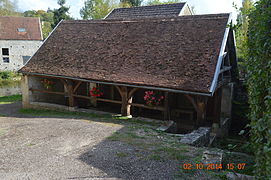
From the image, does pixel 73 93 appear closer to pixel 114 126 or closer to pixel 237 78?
pixel 114 126

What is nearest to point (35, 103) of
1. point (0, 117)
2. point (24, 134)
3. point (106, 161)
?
point (0, 117)

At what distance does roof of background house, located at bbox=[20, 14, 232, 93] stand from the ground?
1.85 metres

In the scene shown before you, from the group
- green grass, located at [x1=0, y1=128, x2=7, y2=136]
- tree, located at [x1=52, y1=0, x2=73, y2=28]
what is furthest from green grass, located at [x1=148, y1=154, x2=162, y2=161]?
tree, located at [x1=52, y1=0, x2=73, y2=28]

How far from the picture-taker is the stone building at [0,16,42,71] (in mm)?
24562

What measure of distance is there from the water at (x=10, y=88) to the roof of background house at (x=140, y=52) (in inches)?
380

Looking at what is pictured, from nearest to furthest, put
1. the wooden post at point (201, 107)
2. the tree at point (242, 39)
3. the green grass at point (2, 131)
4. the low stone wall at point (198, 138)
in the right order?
the low stone wall at point (198, 138) < the green grass at point (2, 131) < the tree at point (242, 39) < the wooden post at point (201, 107)

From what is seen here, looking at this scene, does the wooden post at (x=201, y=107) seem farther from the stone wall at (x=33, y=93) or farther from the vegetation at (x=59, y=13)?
the vegetation at (x=59, y=13)

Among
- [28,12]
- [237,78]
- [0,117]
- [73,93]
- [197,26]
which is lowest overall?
[0,117]

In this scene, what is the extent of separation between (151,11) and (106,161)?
12.9 m

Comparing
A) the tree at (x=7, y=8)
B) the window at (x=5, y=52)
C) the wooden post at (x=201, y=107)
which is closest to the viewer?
the wooden post at (x=201, y=107)

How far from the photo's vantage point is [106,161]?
205 inches

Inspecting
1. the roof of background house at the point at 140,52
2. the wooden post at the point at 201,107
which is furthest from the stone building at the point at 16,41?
the wooden post at the point at 201,107

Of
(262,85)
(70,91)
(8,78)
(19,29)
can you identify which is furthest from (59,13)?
(262,85)

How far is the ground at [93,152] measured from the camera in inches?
185
